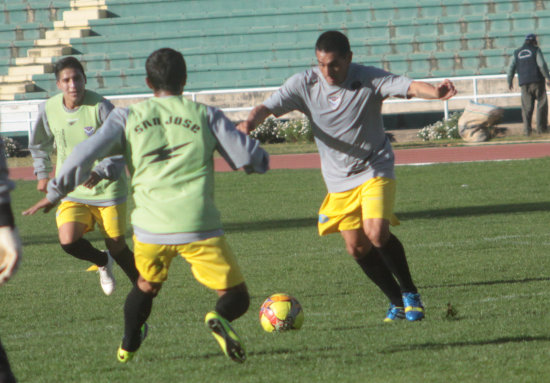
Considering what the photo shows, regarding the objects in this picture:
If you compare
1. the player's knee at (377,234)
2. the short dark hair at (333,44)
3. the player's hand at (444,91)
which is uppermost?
the short dark hair at (333,44)

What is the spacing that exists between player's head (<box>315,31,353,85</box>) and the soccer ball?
155 centimetres

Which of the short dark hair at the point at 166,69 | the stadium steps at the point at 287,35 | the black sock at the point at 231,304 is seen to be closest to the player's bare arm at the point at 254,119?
the short dark hair at the point at 166,69

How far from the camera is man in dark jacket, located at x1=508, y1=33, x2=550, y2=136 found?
73.5ft

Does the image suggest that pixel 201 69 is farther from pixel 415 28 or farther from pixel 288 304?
pixel 288 304

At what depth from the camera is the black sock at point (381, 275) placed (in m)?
6.70

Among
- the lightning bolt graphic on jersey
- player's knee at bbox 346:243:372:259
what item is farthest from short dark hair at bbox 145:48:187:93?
player's knee at bbox 346:243:372:259

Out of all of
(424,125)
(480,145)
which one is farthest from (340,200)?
(424,125)

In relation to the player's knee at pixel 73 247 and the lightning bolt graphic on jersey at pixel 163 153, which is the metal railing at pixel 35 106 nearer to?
the player's knee at pixel 73 247

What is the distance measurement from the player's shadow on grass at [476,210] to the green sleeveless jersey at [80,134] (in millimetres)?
5726

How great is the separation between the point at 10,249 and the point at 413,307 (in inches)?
142

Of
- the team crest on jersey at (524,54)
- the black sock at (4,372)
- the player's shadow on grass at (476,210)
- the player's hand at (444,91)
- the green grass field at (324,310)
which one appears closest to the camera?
the black sock at (4,372)

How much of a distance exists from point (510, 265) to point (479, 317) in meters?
2.26

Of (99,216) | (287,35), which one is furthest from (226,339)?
(287,35)

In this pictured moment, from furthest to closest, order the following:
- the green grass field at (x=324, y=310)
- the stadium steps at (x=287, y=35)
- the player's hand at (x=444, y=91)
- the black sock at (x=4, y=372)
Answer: the stadium steps at (x=287, y=35) → the player's hand at (x=444, y=91) → the green grass field at (x=324, y=310) → the black sock at (x=4, y=372)
